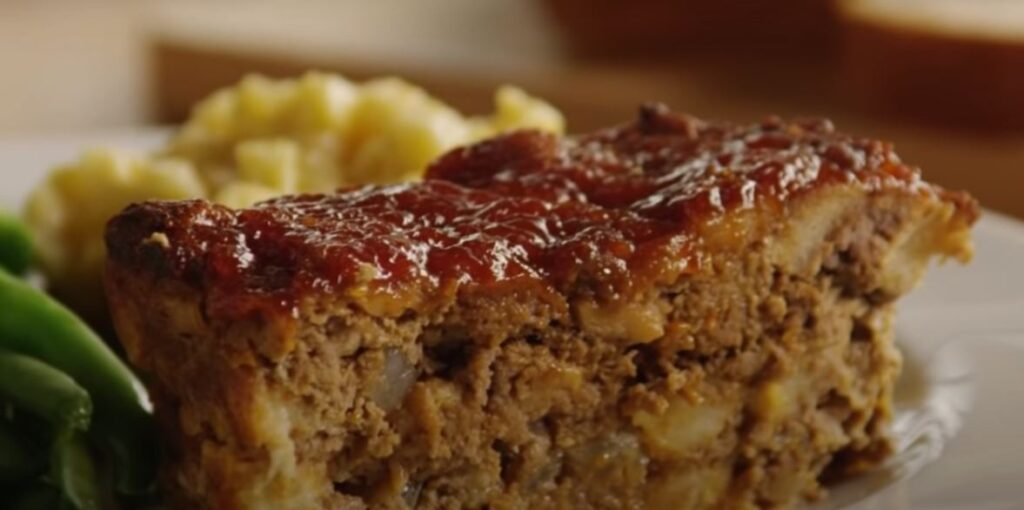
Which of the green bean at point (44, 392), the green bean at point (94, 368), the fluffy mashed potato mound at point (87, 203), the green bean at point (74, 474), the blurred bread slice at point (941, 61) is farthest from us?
the blurred bread slice at point (941, 61)

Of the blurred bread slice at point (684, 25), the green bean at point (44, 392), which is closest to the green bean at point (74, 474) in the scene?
the green bean at point (44, 392)

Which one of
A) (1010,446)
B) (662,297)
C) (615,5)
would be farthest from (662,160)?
(615,5)

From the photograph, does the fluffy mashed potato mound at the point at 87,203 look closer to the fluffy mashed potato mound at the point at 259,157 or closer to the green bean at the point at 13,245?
the fluffy mashed potato mound at the point at 259,157

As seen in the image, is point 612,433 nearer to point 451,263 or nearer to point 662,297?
point 662,297

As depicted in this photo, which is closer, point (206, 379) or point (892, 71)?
point (206, 379)

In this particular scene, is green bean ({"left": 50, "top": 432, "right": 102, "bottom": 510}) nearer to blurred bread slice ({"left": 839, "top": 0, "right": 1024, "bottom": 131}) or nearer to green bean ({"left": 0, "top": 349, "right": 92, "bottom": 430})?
green bean ({"left": 0, "top": 349, "right": 92, "bottom": 430})

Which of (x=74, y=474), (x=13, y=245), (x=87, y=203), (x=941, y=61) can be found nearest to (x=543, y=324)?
(x=74, y=474)
